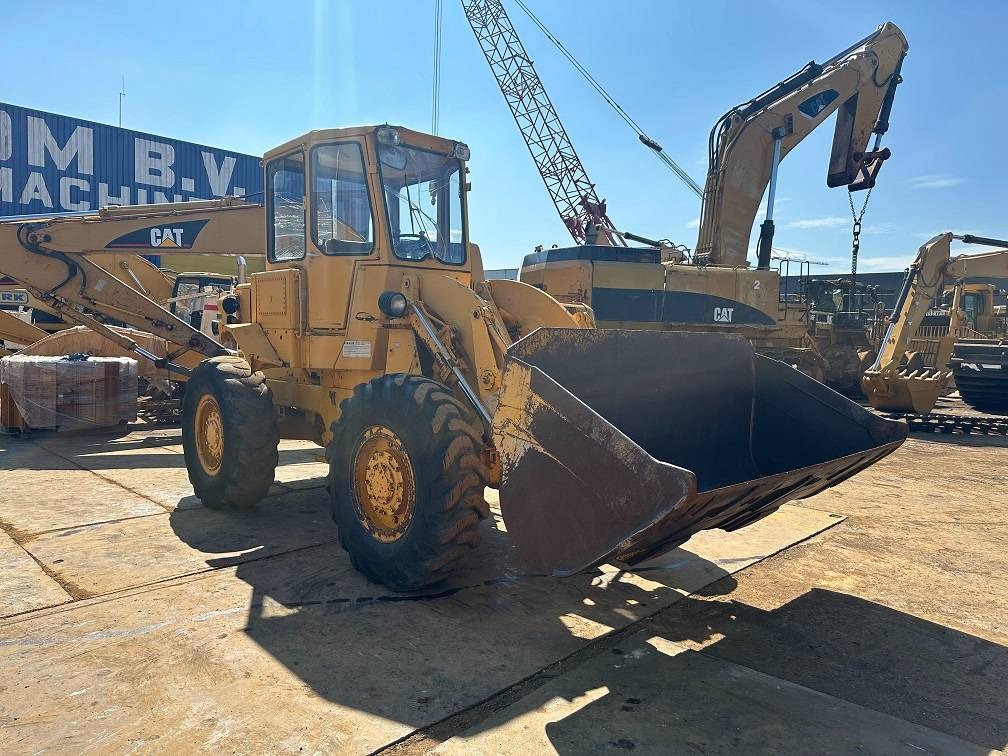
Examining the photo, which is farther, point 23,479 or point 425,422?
point 23,479

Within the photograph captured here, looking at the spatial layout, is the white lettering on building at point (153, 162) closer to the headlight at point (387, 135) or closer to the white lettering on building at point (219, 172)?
the white lettering on building at point (219, 172)

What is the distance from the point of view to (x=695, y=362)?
4.75m

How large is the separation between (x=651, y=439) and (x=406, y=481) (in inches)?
62.6

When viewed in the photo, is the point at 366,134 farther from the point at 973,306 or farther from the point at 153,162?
the point at 153,162

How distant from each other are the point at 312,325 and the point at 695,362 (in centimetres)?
286

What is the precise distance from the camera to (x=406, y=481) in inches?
161

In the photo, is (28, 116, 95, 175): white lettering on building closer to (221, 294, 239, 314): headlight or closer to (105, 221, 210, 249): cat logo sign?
(105, 221, 210, 249): cat logo sign

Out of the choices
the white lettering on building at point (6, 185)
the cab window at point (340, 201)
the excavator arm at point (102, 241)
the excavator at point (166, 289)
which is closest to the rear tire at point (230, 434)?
the cab window at point (340, 201)

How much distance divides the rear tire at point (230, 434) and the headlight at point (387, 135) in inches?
83.1

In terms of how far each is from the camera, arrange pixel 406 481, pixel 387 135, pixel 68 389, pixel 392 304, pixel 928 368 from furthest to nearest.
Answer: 1. pixel 928 368
2. pixel 68 389
3. pixel 387 135
4. pixel 392 304
5. pixel 406 481

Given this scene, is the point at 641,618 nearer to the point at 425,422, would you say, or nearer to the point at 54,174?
the point at 425,422

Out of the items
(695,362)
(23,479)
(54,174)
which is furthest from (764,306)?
(54,174)

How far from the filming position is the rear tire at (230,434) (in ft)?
18.2

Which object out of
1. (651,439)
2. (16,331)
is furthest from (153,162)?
(651,439)
